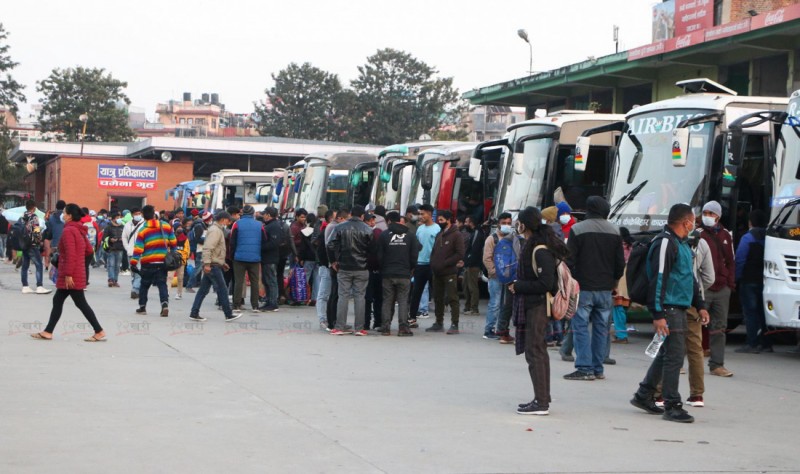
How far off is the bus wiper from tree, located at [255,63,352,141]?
88.8 meters

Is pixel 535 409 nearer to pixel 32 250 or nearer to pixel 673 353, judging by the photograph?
pixel 673 353

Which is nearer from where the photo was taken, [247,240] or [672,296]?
[672,296]

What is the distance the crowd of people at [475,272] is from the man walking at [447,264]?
0.02 meters

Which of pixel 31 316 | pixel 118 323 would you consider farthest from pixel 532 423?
pixel 31 316

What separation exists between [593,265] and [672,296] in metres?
2.32

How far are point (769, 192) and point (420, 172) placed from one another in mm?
11582

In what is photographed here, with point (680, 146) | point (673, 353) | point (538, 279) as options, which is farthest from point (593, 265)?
point (680, 146)

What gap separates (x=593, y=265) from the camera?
1195 centimetres

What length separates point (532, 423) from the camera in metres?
9.37

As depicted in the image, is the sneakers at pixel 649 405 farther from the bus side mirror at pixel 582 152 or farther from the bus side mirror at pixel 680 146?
the bus side mirror at pixel 582 152

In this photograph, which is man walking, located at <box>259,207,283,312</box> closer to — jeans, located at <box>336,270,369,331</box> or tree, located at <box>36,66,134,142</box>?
jeans, located at <box>336,270,369,331</box>

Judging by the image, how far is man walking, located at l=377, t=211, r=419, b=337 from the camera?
53.8 ft

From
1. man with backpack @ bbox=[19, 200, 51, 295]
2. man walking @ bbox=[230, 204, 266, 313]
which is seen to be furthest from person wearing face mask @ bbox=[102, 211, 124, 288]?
man walking @ bbox=[230, 204, 266, 313]

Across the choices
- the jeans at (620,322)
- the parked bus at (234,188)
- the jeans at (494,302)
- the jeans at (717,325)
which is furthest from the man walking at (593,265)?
the parked bus at (234,188)
